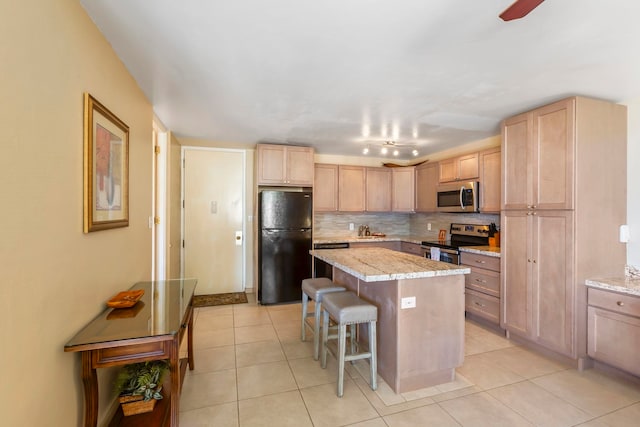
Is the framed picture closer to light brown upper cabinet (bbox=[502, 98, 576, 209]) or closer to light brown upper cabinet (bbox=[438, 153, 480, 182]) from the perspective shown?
light brown upper cabinet (bbox=[502, 98, 576, 209])

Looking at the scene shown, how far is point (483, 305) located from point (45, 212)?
12.8ft

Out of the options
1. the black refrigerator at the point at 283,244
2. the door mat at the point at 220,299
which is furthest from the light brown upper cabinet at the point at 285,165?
the door mat at the point at 220,299

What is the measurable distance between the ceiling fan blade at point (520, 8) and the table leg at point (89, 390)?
2.34 metres

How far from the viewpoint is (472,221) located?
4.32 m

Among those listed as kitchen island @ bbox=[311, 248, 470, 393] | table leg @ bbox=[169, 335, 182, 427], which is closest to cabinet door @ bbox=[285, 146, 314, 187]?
kitchen island @ bbox=[311, 248, 470, 393]

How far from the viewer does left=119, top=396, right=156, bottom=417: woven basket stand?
5.85 feet

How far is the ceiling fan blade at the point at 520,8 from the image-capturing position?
1033 mm

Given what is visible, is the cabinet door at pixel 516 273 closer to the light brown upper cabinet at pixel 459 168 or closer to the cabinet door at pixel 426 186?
the light brown upper cabinet at pixel 459 168

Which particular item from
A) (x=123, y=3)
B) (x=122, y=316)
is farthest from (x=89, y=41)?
(x=122, y=316)

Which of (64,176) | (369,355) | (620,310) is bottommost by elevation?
(369,355)

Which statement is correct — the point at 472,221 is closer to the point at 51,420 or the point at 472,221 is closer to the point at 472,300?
the point at 472,300

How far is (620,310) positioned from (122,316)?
3539 mm

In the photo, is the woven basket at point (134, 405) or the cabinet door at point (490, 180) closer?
the woven basket at point (134, 405)

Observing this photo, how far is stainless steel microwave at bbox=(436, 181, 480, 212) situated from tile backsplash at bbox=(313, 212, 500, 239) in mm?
351
